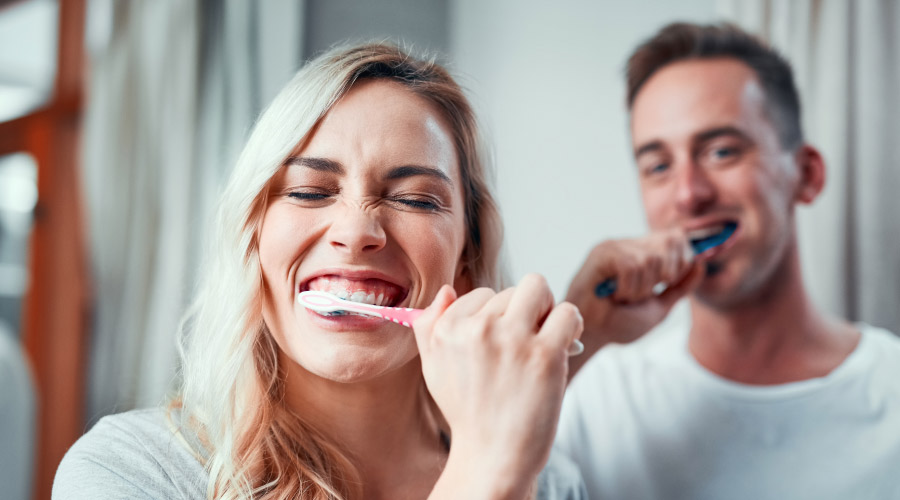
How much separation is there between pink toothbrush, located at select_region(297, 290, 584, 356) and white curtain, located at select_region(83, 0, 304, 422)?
0.88 m

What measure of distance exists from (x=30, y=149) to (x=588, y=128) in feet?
5.60

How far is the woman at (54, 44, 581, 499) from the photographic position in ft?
2.19

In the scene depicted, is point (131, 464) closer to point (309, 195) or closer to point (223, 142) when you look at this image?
point (309, 195)

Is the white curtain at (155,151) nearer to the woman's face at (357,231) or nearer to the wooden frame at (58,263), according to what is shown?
the wooden frame at (58,263)

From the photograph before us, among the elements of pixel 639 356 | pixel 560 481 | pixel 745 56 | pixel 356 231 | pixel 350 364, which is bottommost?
pixel 560 481

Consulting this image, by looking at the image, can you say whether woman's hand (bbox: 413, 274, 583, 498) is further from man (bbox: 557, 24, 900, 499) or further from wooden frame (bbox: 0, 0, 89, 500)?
wooden frame (bbox: 0, 0, 89, 500)

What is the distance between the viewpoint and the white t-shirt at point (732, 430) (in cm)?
81

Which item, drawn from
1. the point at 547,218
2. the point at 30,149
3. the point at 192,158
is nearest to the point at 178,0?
the point at 192,158

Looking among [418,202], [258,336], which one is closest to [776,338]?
[418,202]

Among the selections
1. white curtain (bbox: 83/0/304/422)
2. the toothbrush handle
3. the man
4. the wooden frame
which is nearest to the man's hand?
the man

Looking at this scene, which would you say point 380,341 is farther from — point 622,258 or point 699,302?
point 699,302

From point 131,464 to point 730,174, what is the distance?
76cm

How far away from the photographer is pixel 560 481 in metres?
0.87

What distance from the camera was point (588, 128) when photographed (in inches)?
41.5
